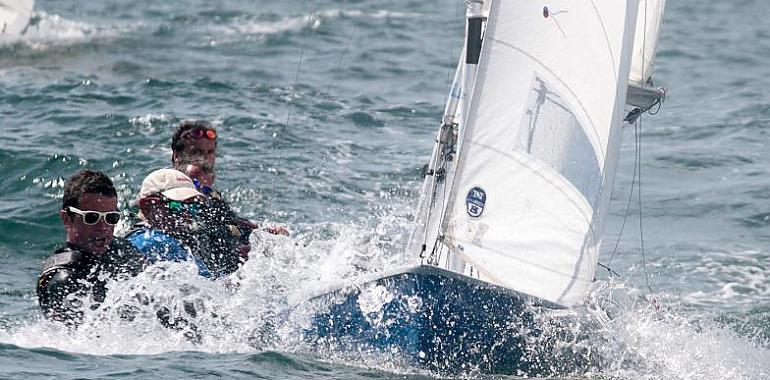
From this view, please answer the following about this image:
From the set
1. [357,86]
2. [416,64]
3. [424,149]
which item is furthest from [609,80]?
[416,64]

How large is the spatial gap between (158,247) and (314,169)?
5.25 metres

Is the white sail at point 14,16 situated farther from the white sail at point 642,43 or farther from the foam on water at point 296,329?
the white sail at point 642,43

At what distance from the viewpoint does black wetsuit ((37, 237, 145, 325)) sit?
251 inches

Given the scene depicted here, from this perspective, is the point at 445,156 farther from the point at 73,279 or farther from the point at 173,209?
the point at 73,279

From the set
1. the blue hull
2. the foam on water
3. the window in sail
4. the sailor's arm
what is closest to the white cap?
the foam on water

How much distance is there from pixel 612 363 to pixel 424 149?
22.5ft

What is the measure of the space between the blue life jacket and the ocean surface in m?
0.18

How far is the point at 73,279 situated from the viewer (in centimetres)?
638

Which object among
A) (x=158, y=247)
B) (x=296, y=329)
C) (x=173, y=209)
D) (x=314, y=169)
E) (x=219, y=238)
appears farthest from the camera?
(x=314, y=169)

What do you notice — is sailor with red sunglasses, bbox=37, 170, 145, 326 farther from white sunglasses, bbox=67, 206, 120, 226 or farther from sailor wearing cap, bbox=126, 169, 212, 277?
sailor wearing cap, bbox=126, 169, 212, 277

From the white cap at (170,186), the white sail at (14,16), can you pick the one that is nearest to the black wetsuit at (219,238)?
the white cap at (170,186)

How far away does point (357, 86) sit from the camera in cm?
1666

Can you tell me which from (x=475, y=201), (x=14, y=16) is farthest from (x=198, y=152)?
(x=14, y=16)

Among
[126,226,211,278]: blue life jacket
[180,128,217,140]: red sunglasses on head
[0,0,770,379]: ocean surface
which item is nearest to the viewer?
[0,0,770,379]: ocean surface
